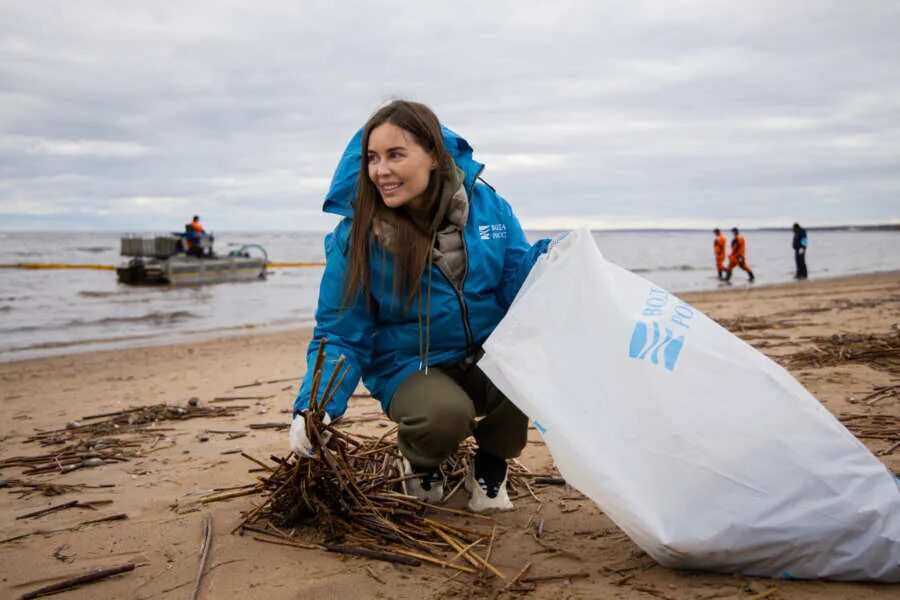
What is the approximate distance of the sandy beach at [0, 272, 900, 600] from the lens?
1.75 meters

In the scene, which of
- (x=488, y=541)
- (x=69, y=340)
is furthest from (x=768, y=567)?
(x=69, y=340)

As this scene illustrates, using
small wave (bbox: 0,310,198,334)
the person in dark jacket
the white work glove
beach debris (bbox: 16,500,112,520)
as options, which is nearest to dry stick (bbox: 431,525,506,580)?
the white work glove

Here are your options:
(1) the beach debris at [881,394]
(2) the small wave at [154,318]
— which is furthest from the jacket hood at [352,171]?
(2) the small wave at [154,318]

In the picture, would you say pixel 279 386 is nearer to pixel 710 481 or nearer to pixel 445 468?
pixel 445 468

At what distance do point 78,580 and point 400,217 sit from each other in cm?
135

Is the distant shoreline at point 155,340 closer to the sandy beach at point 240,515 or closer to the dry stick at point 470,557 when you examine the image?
the sandy beach at point 240,515

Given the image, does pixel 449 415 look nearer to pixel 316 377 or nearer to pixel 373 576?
pixel 316 377

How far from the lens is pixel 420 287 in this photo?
87.0 inches

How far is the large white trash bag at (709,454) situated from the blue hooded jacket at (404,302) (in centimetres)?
53

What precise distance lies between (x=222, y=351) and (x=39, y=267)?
829 inches

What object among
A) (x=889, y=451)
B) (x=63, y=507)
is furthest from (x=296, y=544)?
(x=889, y=451)

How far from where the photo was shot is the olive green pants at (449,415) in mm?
2158

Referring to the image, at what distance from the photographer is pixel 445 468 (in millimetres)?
Answer: 2656

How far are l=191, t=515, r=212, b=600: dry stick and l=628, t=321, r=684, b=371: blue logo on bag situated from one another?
1.24 m
